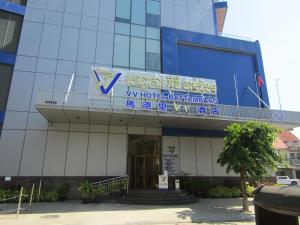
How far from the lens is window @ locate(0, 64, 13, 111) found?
1699 cm

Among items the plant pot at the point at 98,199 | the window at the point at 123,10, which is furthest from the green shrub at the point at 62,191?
the window at the point at 123,10

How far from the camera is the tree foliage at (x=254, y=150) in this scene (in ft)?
41.2

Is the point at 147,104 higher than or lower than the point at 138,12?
lower

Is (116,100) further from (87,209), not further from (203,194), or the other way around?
(203,194)

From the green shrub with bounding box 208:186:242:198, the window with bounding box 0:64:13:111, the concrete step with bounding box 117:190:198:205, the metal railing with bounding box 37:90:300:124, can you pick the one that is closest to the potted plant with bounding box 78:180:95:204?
the concrete step with bounding box 117:190:198:205

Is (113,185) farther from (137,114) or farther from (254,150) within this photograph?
(254,150)

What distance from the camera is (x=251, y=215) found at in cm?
1177

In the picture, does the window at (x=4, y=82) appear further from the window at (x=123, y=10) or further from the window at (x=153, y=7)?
the window at (x=153, y=7)

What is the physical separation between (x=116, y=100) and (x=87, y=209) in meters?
8.15

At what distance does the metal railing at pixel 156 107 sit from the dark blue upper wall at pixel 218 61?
7.87 feet

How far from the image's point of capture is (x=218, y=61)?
2273 centimetres

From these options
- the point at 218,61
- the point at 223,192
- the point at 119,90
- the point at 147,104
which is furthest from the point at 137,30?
the point at 223,192

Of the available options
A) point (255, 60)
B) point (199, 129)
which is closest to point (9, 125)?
point (199, 129)

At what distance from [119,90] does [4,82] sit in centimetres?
827
